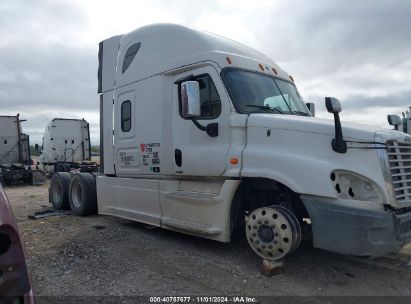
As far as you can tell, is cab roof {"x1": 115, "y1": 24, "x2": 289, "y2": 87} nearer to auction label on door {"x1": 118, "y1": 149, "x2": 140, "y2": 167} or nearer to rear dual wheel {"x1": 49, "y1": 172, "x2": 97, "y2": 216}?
auction label on door {"x1": 118, "y1": 149, "x2": 140, "y2": 167}

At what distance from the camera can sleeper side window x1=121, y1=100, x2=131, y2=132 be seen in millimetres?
7613

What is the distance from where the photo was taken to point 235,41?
22.4 ft

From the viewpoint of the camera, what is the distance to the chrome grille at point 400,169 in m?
4.60

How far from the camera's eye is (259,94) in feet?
19.6

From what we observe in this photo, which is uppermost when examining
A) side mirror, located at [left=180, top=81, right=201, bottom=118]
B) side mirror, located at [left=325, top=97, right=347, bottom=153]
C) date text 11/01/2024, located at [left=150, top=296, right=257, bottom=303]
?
side mirror, located at [left=180, top=81, right=201, bottom=118]

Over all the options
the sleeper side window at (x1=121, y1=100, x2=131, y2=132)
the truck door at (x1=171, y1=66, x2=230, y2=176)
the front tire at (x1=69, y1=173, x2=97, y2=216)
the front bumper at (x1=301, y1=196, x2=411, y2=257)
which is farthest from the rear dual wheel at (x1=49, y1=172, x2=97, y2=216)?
the front bumper at (x1=301, y1=196, x2=411, y2=257)

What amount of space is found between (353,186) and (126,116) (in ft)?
14.6

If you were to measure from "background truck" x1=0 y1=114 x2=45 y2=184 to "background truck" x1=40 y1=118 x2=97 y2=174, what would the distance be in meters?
2.70

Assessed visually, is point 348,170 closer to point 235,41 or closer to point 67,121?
point 235,41

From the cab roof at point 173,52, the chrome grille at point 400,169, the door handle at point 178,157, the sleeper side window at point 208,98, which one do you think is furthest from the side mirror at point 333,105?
the door handle at point 178,157

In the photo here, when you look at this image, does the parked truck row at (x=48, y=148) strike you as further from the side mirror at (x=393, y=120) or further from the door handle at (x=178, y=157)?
the side mirror at (x=393, y=120)

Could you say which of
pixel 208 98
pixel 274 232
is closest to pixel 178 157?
pixel 208 98

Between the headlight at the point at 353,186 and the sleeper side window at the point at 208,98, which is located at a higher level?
the sleeper side window at the point at 208,98

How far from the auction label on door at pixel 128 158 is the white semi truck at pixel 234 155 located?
2 centimetres
